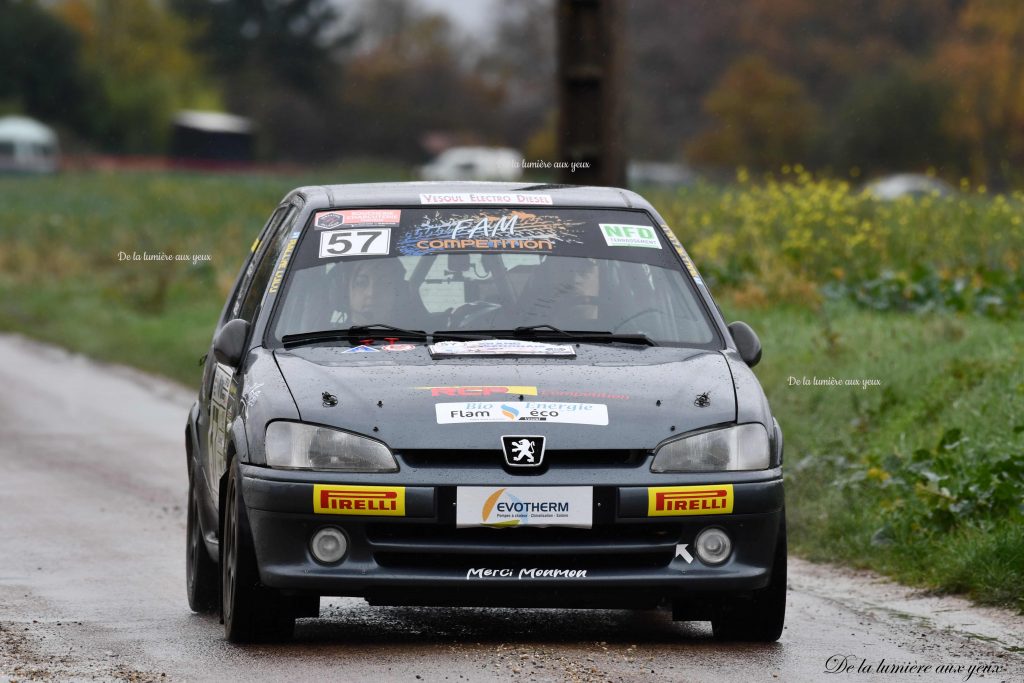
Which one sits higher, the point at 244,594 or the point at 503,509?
the point at 503,509

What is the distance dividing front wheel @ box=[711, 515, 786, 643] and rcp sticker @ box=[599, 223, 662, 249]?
1461 mm

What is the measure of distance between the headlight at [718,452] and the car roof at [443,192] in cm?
160

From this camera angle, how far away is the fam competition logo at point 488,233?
750 cm

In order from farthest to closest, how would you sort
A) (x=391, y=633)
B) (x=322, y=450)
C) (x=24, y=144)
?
(x=24, y=144)
(x=391, y=633)
(x=322, y=450)

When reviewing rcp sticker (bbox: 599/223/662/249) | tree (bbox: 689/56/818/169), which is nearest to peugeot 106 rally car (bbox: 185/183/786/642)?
rcp sticker (bbox: 599/223/662/249)

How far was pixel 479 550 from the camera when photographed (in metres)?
6.34

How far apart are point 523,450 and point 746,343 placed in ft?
4.22

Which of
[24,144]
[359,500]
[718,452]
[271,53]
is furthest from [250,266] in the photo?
[271,53]

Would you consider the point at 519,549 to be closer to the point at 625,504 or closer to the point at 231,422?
the point at 625,504

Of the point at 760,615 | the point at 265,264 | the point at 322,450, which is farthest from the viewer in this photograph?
the point at 265,264

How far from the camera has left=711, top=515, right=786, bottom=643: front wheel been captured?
6.75 meters

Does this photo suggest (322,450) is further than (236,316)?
No

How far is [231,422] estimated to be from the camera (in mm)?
6934

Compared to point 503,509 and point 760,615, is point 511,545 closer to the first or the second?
point 503,509
